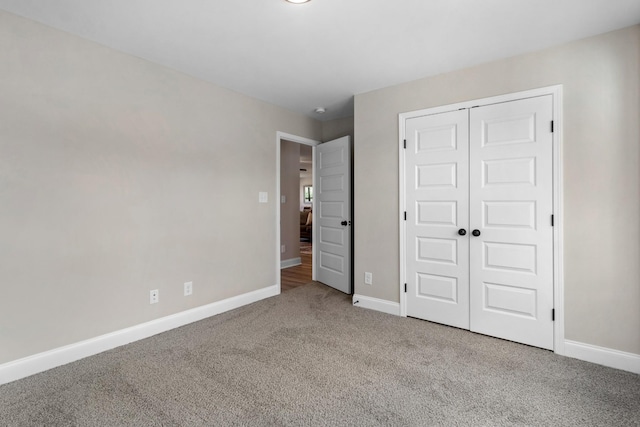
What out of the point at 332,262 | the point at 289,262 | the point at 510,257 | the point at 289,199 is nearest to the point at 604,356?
the point at 510,257

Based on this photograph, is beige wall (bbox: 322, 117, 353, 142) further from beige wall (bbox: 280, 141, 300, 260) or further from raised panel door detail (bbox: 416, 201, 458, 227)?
raised panel door detail (bbox: 416, 201, 458, 227)

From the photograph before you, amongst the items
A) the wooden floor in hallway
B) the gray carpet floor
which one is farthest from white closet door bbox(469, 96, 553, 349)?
the wooden floor in hallway

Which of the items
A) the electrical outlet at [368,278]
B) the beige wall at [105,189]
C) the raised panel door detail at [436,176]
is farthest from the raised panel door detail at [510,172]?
the beige wall at [105,189]

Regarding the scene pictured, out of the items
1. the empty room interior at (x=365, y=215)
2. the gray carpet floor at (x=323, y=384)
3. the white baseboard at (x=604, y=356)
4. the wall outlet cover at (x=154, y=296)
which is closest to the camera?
the gray carpet floor at (x=323, y=384)

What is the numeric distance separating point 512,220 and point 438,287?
90 cm

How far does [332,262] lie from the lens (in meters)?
4.34

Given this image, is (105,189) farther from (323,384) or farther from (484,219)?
(484,219)

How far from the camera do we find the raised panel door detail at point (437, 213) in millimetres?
2936

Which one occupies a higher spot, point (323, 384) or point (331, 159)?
point (331, 159)

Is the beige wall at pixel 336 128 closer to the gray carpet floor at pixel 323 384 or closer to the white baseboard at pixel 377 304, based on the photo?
the white baseboard at pixel 377 304

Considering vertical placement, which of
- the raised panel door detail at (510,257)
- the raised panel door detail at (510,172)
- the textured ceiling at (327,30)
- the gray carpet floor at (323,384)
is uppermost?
the textured ceiling at (327,30)

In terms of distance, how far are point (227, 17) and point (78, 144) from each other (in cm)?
143

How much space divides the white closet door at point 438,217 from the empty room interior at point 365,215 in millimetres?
20

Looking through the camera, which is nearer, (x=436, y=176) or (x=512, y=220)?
(x=512, y=220)
